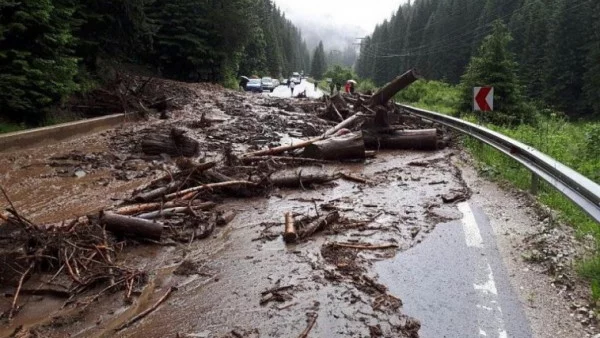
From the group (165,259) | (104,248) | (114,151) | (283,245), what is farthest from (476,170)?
(114,151)

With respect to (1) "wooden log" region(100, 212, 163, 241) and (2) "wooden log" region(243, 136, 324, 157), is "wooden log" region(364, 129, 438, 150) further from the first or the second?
(1) "wooden log" region(100, 212, 163, 241)

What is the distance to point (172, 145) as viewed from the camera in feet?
34.2

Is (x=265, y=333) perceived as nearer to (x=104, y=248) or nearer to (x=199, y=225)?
(x=104, y=248)

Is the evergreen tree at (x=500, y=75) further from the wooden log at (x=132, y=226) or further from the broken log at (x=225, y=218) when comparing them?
the wooden log at (x=132, y=226)

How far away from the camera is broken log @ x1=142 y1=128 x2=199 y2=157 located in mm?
10227

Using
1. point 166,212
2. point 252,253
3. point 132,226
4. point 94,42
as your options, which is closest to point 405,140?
point 166,212

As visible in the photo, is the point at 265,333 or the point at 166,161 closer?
the point at 265,333

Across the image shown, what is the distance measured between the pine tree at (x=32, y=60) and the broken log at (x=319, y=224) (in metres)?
8.71

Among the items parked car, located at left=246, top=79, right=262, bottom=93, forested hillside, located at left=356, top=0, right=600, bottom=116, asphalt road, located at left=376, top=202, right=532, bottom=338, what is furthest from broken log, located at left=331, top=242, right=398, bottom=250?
parked car, located at left=246, top=79, right=262, bottom=93

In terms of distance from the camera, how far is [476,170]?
352 inches

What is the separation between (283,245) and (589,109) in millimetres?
56215

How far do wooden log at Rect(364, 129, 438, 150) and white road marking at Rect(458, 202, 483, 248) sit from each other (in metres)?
5.14

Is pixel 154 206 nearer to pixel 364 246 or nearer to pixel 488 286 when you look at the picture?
pixel 364 246

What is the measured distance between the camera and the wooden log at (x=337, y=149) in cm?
960
